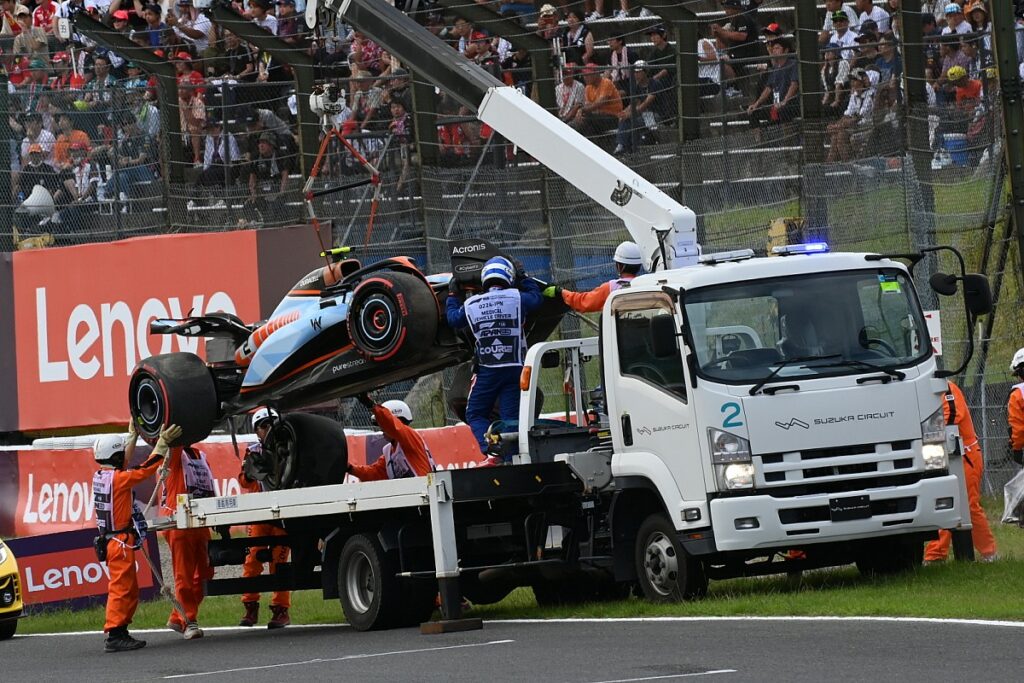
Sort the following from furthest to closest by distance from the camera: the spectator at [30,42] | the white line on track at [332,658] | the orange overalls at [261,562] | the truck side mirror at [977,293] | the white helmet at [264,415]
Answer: the spectator at [30,42] < the white helmet at [264,415] < the orange overalls at [261,562] < the truck side mirror at [977,293] < the white line on track at [332,658]

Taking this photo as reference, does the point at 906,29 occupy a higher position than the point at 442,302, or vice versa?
the point at 906,29

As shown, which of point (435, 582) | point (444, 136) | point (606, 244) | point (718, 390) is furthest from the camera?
point (444, 136)

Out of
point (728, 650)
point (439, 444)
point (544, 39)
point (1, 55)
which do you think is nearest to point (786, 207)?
point (544, 39)

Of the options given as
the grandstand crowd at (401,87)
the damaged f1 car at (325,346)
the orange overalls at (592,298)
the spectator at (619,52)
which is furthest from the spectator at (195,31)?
the orange overalls at (592,298)

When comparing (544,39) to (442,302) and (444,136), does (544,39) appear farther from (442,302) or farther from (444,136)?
(442,302)

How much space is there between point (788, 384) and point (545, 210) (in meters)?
7.45

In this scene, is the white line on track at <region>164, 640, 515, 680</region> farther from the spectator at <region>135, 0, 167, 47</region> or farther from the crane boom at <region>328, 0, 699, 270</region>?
the spectator at <region>135, 0, 167, 47</region>

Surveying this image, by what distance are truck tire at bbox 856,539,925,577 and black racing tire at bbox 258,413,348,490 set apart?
391 centimetres

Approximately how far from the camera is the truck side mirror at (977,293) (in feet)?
37.1

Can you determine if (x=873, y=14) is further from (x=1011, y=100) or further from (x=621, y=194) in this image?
(x=621, y=194)

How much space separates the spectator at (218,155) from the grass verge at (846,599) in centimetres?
668

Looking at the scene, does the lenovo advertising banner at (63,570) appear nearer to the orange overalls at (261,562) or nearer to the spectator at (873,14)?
the orange overalls at (261,562)

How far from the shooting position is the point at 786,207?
16.8 m

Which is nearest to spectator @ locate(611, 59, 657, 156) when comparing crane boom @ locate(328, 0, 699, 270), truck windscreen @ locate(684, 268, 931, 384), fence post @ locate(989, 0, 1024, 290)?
crane boom @ locate(328, 0, 699, 270)
